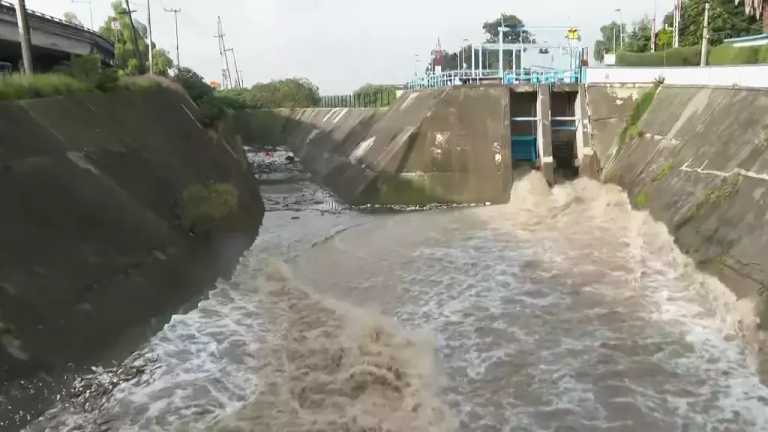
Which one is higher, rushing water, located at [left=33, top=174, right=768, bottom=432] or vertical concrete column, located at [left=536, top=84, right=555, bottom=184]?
vertical concrete column, located at [left=536, top=84, right=555, bottom=184]

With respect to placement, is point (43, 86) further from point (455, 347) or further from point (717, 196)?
point (717, 196)

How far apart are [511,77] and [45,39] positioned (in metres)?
26.3

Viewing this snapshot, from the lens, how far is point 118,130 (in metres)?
19.0

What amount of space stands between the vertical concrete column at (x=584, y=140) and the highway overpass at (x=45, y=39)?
26.9 m

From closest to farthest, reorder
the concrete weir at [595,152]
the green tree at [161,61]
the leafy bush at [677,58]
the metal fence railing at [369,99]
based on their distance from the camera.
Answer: the concrete weir at [595,152], the leafy bush at [677,58], the metal fence railing at [369,99], the green tree at [161,61]

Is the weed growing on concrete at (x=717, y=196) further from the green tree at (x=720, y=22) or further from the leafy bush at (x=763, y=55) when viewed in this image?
the green tree at (x=720, y=22)

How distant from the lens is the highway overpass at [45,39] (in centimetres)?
2964

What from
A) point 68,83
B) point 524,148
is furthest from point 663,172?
point 68,83

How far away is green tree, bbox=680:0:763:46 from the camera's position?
49.0 m

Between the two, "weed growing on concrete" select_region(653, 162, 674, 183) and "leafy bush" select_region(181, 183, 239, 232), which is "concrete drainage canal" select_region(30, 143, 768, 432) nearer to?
"leafy bush" select_region(181, 183, 239, 232)

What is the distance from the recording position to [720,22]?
49.3 metres

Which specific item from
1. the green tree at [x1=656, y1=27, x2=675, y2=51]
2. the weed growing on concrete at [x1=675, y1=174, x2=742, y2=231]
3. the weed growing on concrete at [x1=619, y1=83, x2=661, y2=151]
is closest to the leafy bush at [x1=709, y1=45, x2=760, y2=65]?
the weed growing on concrete at [x1=619, y1=83, x2=661, y2=151]

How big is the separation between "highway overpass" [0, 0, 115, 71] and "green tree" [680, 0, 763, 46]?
44.3m

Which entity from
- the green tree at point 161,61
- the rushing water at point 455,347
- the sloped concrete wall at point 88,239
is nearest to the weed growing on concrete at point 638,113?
the rushing water at point 455,347
